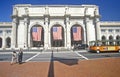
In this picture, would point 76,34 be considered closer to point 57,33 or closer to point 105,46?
point 57,33

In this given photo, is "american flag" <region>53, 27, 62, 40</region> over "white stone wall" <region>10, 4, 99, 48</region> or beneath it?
beneath

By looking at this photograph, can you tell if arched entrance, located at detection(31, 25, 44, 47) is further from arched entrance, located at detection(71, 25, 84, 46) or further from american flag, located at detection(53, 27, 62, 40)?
arched entrance, located at detection(71, 25, 84, 46)

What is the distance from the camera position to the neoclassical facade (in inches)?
2351

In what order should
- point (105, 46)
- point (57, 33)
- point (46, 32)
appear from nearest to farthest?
point (105, 46)
point (57, 33)
point (46, 32)

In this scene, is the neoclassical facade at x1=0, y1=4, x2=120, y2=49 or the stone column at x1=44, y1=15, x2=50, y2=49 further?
the neoclassical facade at x1=0, y1=4, x2=120, y2=49

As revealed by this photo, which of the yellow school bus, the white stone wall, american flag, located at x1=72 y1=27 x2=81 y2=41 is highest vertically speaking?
the white stone wall

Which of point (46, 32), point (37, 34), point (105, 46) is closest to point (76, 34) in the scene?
point (46, 32)

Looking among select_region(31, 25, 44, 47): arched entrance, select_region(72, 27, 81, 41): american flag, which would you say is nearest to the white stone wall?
select_region(31, 25, 44, 47): arched entrance

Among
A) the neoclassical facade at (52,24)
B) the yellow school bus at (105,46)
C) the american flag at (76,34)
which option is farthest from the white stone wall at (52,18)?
the yellow school bus at (105,46)

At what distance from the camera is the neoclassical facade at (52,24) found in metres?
59.7

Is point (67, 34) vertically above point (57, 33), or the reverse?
point (57, 33)

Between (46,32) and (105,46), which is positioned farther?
(46,32)

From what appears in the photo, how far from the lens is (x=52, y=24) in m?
60.8

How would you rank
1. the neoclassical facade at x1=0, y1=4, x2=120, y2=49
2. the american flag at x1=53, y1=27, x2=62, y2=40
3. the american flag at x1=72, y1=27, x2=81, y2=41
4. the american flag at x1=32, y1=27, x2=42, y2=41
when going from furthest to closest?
the american flag at x1=72, y1=27, x2=81, y2=41
the neoclassical facade at x1=0, y1=4, x2=120, y2=49
the american flag at x1=32, y1=27, x2=42, y2=41
the american flag at x1=53, y1=27, x2=62, y2=40
